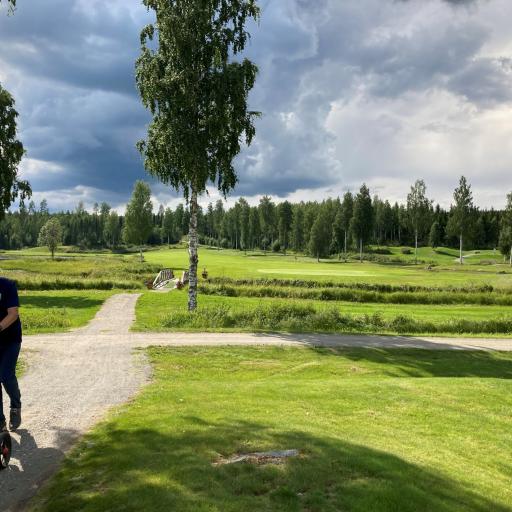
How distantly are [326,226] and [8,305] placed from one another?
112 metres

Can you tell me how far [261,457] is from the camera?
718 cm

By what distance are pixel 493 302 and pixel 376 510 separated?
141 feet

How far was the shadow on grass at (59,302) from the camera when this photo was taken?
32656mm

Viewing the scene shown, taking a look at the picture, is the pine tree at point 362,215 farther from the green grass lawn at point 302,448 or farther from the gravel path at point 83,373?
the green grass lawn at point 302,448

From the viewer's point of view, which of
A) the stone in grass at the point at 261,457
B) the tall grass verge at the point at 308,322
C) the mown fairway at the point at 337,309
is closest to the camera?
the stone in grass at the point at 261,457

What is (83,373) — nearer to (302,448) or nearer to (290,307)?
(302,448)

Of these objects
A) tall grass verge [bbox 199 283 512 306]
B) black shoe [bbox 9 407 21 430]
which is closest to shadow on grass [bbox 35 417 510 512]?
black shoe [bbox 9 407 21 430]

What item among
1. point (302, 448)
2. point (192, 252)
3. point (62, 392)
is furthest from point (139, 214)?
point (302, 448)

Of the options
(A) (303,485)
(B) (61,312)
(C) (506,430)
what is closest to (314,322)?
(B) (61,312)

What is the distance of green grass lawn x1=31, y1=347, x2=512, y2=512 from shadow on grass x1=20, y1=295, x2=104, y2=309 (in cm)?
1967

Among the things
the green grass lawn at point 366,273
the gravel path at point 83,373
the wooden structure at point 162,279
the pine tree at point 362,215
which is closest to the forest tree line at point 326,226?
the pine tree at point 362,215

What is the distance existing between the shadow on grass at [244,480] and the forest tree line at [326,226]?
87.3 metres

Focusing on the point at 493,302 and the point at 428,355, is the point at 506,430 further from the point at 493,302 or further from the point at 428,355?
the point at 493,302

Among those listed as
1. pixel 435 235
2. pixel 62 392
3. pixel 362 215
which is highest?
pixel 362 215
